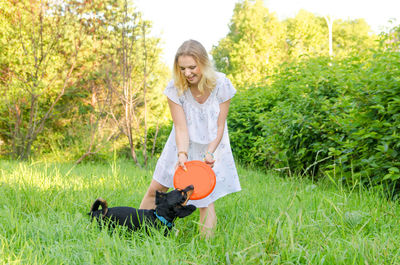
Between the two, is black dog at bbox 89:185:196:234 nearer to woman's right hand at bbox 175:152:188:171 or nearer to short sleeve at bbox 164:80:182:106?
woman's right hand at bbox 175:152:188:171

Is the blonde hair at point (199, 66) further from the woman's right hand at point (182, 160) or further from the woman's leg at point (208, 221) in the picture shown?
the woman's leg at point (208, 221)

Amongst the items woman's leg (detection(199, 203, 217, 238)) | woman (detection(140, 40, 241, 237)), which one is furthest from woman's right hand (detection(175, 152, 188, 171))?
woman's leg (detection(199, 203, 217, 238))

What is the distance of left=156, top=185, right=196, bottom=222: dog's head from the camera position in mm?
2805

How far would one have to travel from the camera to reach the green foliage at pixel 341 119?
A: 3.38 m

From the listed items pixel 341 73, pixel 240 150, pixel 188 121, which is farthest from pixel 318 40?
pixel 188 121

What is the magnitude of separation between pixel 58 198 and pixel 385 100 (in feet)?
12.2

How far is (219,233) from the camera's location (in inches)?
111

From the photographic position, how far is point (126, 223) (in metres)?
2.92

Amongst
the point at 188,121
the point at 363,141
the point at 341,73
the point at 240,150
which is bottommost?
the point at 240,150

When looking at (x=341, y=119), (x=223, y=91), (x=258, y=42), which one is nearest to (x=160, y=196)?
(x=223, y=91)

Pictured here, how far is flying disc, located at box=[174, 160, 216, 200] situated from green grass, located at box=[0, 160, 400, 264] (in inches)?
15.3

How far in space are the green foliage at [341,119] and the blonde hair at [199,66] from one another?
3.68 feet

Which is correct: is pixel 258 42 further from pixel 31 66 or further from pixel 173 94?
pixel 173 94

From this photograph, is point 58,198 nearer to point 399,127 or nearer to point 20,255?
point 20,255
